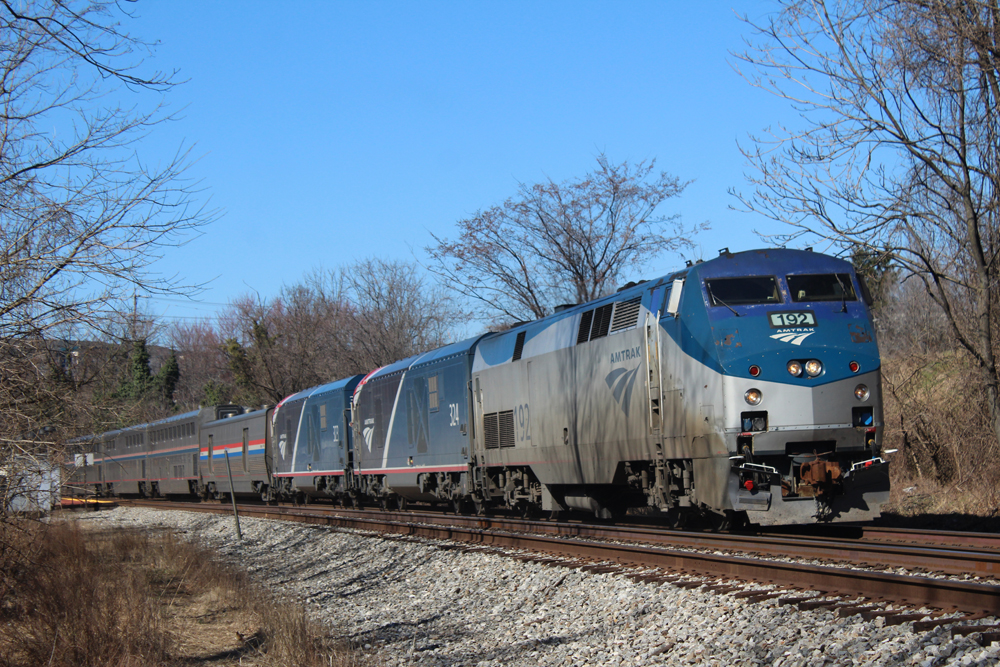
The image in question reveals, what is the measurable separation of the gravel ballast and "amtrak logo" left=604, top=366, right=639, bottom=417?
2812mm

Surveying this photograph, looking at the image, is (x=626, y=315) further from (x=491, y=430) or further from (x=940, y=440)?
(x=940, y=440)

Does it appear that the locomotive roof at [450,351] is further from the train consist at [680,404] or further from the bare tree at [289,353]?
the bare tree at [289,353]

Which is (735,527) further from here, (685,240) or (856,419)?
(685,240)

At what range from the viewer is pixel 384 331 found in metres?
47.3

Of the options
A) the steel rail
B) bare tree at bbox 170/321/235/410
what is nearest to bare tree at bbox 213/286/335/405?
bare tree at bbox 170/321/235/410

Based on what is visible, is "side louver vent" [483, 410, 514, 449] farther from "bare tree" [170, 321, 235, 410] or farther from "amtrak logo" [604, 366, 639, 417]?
"bare tree" [170, 321, 235, 410]

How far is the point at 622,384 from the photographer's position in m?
12.8

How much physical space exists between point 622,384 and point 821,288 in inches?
121

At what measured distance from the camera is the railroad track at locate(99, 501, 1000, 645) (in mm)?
6539

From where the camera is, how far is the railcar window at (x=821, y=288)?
37.0ft

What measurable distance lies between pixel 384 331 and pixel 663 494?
36299 mm

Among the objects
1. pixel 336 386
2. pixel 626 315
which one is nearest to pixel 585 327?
pixel 626 315

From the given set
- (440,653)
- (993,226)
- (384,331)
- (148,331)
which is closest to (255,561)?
(148,331)

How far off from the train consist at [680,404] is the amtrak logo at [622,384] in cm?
4
